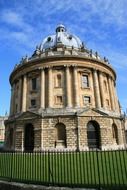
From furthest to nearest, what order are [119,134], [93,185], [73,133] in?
[119,134] → [73,133] → [93,185]

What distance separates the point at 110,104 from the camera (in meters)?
33.9

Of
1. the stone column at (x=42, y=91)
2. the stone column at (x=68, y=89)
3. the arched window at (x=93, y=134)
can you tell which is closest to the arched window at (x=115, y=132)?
the arched window at (x=93, y=134)

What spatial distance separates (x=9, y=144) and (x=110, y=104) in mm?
18589

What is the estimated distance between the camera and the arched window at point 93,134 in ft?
90.0

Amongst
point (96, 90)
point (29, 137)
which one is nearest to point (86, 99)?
point (96, 90)

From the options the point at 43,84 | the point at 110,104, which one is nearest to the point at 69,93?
the point at 43,84

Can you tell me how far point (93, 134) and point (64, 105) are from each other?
19.7 feet

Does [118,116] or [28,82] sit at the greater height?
[28,82]

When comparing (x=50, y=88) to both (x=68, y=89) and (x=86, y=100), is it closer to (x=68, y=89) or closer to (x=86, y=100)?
(x=68, y=89)

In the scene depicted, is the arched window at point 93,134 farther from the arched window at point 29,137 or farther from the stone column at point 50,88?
the arched window at point 29,137

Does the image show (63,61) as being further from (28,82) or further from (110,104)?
(110,104)

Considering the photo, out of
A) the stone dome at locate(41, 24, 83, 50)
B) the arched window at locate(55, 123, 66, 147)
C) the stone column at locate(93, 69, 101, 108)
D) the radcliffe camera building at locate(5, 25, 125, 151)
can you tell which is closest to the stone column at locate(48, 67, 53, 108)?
the radcliffe camera building at locate(5, 25, 125, 151)

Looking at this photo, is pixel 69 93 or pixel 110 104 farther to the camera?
pixel 110 104

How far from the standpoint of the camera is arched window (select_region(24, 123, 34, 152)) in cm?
2864
